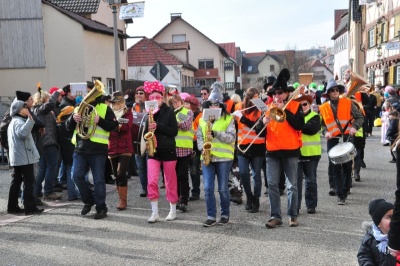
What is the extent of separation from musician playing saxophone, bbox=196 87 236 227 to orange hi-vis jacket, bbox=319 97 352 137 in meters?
2.14

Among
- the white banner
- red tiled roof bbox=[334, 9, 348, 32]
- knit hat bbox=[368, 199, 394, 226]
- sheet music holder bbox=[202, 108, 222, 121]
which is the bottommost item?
knit hat bbox=[368, 199, 394, 226]

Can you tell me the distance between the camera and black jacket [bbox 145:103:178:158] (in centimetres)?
791

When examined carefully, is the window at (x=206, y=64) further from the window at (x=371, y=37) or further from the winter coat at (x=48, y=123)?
the winter coat at (x=48, y=123)

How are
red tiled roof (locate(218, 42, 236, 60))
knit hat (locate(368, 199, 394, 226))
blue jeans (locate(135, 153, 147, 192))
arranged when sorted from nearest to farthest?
1. knit hat (locate(368, 199, 394, 226))
2. blue jeans (locate(135, 153, 147, 192))
3. red tiled roof (locate(218, 42, 236, 60))

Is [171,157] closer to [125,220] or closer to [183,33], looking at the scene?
[125,220]

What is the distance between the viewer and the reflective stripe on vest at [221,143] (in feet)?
25.1

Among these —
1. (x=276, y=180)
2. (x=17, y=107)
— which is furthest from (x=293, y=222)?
(x=17, y=107)

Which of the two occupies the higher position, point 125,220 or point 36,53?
point 36,53

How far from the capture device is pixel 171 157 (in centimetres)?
802

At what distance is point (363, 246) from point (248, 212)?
410cm

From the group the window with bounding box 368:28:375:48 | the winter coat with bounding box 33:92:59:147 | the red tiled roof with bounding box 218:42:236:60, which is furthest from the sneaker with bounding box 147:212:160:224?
the red tiled roof with bounding box 218:42:236:60

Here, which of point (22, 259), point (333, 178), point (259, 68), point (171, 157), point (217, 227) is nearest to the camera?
point (22, 259)

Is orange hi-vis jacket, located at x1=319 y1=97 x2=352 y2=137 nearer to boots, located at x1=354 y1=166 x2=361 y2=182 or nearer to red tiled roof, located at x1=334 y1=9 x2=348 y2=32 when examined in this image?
boots, located at x1=354 y1=166 x2=361 y2=182

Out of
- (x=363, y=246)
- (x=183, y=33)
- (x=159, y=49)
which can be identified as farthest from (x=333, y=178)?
(x=183, y=33)
